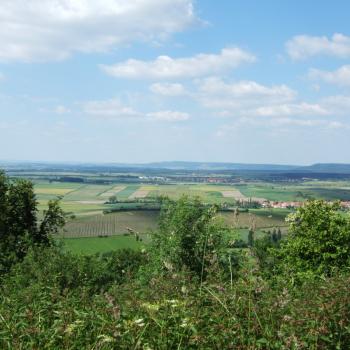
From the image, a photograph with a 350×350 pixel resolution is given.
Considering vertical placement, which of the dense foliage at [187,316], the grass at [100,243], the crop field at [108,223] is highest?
the dense foliage at [187,316]

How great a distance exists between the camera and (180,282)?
15.9 feet

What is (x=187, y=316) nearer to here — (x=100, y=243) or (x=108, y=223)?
(x=100, y=243)

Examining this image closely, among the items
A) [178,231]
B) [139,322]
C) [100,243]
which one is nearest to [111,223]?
[100,243]

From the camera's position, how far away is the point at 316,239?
1145 inches

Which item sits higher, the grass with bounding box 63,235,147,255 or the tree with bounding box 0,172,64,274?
the tree with bounding box 0,172,64,274

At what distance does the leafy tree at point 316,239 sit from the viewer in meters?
28.3

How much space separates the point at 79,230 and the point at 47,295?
9062cm

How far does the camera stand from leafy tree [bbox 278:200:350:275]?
2830 centimetres

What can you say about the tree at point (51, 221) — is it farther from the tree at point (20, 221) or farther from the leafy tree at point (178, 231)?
the leafy tree at point (178, 231)

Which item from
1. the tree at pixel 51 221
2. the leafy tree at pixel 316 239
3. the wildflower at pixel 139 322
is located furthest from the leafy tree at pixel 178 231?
the wildflower at pixel 139 322

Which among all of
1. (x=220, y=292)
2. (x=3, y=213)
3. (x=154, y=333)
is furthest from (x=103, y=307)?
(x=3, y=213)

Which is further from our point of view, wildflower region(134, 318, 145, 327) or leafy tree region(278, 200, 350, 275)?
leafy tree region(278, 200, 350, 275)

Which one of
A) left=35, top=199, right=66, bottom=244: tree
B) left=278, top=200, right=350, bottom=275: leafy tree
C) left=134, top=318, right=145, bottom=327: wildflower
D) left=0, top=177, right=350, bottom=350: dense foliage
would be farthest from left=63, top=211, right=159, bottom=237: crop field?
left=134, top=318, right=145, bottom=327: wildflower

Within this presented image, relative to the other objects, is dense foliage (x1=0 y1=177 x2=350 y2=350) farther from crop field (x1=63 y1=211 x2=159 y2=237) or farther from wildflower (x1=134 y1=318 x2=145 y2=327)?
crop field (x1=63 y1=211 x2=159 y2=237)
